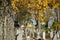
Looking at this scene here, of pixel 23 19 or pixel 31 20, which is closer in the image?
pixel 23 19

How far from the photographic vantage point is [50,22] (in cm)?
633

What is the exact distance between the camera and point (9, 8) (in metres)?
1.76

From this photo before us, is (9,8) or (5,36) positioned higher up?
(9,8)

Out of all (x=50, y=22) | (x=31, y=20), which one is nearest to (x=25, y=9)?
(x=31, y=20)

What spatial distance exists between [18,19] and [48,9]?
1.17 meters

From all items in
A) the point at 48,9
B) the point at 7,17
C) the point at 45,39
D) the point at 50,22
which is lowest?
the point at 45,39

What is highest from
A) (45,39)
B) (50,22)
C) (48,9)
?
(48,9)

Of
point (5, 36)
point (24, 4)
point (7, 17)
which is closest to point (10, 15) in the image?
point (7, 17)

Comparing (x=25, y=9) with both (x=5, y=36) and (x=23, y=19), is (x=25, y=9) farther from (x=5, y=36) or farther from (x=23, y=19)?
(x=5, y=36)

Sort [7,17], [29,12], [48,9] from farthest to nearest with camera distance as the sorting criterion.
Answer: [48,9] → [29,12] → [7,17]

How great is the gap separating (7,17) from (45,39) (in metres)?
4.53

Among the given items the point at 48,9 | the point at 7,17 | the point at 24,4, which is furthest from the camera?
the point at 48,9

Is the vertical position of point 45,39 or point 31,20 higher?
point 31,20

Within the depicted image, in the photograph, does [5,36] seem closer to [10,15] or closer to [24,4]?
[10,15]
